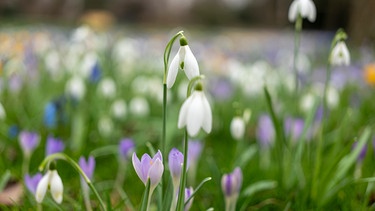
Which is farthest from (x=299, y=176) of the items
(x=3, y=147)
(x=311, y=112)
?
(x=3, y=147)

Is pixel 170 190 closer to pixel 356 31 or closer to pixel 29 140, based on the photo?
pixel 29 140

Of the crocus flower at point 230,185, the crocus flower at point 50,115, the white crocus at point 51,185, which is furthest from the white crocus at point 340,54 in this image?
the crocus flower at point 50,115

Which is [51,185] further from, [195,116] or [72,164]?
[195,116]

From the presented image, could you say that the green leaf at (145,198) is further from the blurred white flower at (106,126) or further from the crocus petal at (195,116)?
the blurred white flower at (106,126)

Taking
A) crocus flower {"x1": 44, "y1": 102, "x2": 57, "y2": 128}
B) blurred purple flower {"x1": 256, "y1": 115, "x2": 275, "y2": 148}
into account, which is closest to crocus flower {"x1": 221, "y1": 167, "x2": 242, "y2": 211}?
blurred purple flower {"x1": 256, "y1": 115, "x2": 275, "y2": 148}

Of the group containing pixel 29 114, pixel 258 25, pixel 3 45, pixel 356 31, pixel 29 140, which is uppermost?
pixel 3 45

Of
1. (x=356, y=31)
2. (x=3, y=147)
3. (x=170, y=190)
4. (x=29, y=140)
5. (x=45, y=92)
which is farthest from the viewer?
(x=356, y=31)

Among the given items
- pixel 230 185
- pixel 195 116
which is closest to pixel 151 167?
pixel 195 116
